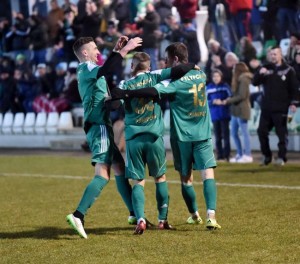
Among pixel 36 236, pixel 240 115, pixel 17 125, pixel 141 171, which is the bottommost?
pixel 17 125

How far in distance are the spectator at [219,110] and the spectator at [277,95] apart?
1616 millimetres

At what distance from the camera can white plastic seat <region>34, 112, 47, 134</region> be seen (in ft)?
98.3

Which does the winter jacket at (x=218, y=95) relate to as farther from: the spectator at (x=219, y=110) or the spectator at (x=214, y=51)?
the spectator at (x=214, y=51)

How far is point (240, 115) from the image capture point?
761 inches

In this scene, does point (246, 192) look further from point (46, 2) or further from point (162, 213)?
point (46, 2)

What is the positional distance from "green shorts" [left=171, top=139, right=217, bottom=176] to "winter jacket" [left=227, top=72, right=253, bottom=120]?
9.32 meters

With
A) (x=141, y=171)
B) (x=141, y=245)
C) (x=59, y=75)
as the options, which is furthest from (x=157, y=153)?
(x=59, y=75)

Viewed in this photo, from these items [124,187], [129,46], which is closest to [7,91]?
[124,187]

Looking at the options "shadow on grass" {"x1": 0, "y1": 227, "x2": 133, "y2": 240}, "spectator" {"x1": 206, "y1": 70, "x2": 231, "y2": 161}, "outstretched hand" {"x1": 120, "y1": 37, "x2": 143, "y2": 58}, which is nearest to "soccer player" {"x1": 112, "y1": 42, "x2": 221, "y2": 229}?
"outstretched hand" {"x1": 120, "y1": 37, "x2": 143, "y2": 58}

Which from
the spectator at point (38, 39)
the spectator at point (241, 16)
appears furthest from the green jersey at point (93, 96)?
the spectator at point (38, 39)

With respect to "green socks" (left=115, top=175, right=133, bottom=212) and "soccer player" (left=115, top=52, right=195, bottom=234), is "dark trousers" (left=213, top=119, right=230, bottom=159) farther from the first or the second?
"soccer player" (left=115, top=52, right=195, bottom=234)

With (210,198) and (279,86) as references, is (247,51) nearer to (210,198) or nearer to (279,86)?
(279,86)

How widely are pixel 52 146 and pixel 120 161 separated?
732 inches

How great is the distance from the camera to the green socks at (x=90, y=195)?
937 centimetres
